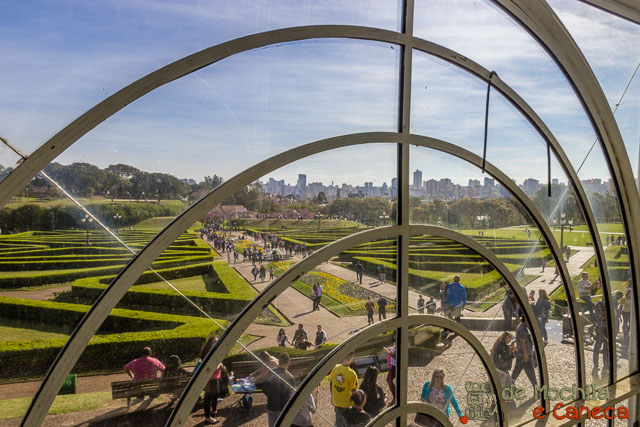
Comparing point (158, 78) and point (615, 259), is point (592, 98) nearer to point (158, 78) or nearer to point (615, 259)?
point (615, 259)

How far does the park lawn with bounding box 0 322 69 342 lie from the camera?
2.35m

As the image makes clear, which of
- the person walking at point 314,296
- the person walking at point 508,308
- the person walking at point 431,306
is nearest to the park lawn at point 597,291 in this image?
the person walking at point 508,308

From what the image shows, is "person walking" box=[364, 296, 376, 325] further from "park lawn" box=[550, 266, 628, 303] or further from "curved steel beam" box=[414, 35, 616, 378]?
"park lawn" box=[550, 266, 628, 303]

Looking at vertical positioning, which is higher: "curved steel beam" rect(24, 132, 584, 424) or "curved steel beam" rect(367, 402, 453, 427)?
"curved steel beam" rect(24, 132, 584, 424)

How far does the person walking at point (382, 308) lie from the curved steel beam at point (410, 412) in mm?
898

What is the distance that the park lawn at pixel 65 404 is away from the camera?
94.9 inches

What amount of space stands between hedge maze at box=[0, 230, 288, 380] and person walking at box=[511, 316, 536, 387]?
3.22m

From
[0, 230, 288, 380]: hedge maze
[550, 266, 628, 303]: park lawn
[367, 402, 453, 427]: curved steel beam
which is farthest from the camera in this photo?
[550, 266, 628, 303]: park lawn

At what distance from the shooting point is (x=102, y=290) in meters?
2.65

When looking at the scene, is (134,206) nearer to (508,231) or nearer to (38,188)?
(38,188)

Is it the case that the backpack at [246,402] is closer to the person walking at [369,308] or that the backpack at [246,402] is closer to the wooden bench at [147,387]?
the wooden bench at [147,387]

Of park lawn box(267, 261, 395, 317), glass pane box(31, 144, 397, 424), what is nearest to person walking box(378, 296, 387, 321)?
glass pane box(31, 144, 397, 424)

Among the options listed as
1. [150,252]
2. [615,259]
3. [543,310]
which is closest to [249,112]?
[150,252]

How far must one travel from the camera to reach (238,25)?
2887 mm
